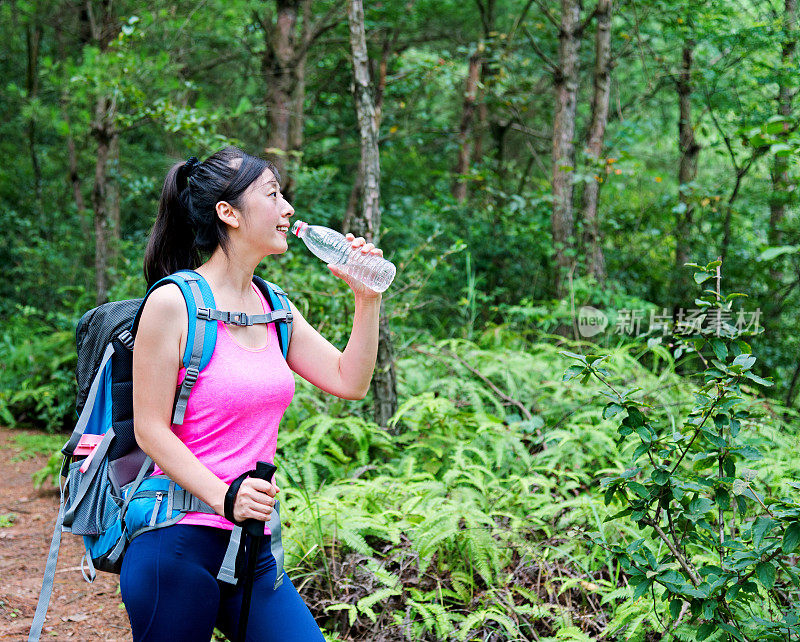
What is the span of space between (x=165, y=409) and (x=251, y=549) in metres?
0.47

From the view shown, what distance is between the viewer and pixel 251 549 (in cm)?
205

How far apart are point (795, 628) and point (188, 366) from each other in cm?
237

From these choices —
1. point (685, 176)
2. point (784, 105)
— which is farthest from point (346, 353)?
point (685, 176)

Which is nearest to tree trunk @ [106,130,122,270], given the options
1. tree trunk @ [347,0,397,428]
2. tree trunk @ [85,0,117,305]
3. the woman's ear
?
tree trunk @ [85,0,117,305]

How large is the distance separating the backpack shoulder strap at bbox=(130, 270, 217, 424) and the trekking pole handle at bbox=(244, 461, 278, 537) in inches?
11.3

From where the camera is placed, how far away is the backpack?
206 cm

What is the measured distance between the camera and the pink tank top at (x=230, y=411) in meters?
2.08

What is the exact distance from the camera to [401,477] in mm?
4977

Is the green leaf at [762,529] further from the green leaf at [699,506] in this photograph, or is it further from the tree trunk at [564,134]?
the tree trunk at [564,134]

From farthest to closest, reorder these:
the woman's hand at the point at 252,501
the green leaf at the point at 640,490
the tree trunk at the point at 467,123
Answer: the tree trunk at the point at 467,123 < the green leaf at the point at 640,490 < the woman's hand at the point at 252,501

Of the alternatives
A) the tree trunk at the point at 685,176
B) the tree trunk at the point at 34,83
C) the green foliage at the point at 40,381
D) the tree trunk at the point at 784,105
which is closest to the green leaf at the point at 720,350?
the tree trunk at the point at 784,105

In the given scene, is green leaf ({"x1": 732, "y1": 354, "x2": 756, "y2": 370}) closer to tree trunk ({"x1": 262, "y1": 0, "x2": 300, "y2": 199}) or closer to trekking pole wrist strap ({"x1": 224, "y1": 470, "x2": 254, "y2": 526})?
trekking pole wrist strap ({"x1": 224, "y1": 470, "x2": 254, "y2": 526})

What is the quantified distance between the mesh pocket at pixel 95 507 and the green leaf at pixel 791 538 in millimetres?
2197

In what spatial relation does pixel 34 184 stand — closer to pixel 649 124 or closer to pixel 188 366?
pixel 649 124
